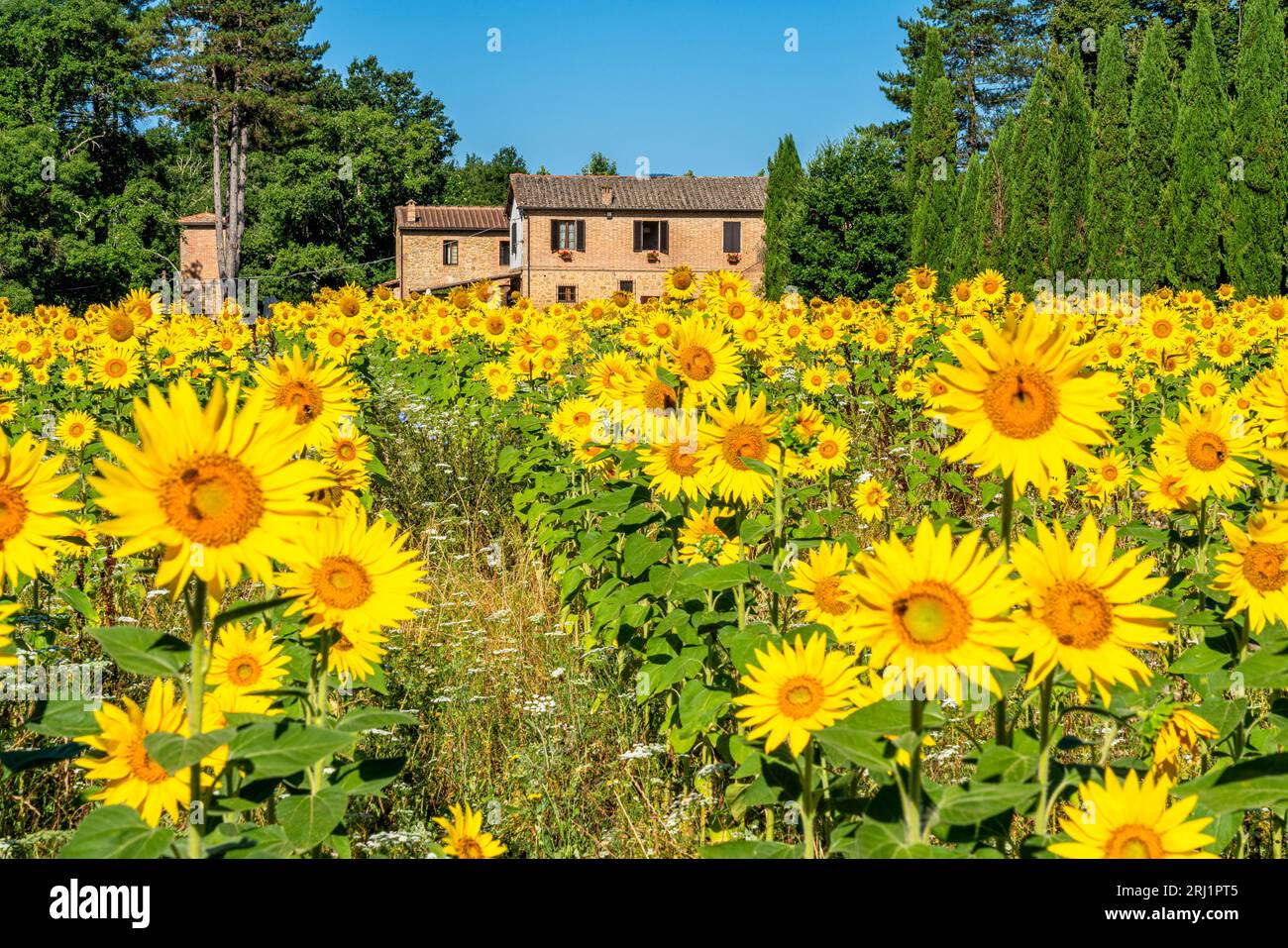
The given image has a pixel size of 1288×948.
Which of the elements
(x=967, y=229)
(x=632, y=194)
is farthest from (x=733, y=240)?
(x=967, y=229)

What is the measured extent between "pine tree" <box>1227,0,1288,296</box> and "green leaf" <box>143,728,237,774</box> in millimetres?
21830

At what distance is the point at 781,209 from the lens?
106 feet

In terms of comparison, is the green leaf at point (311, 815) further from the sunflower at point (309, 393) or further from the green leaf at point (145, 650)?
the sunflower at point (309, 393)

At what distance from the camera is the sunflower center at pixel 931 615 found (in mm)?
1784

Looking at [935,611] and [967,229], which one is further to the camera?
[967,229]

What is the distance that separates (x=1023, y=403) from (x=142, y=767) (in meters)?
1.94

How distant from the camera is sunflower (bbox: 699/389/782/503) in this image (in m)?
3.32

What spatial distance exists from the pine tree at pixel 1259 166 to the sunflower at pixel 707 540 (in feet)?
64.2

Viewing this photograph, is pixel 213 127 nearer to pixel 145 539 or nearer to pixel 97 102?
pixel 97 102

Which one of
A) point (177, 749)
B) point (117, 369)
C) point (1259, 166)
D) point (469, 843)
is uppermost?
point (1259, 166)

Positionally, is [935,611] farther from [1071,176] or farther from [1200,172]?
[1071,176]

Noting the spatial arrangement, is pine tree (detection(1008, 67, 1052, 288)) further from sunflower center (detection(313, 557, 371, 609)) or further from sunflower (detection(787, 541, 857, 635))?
sunflower center (detection(313, 557, 371, 609))

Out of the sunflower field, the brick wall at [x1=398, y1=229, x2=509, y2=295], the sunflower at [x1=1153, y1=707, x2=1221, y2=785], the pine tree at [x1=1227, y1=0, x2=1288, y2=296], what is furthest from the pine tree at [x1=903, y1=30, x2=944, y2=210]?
the sunflower at [x1=1153, y1=707, x2=1221, y2=785]

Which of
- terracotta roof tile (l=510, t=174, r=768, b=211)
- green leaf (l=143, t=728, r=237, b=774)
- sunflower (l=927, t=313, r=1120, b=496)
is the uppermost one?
terracotta roof tile (l=510, t=174, r=768, b=211)
